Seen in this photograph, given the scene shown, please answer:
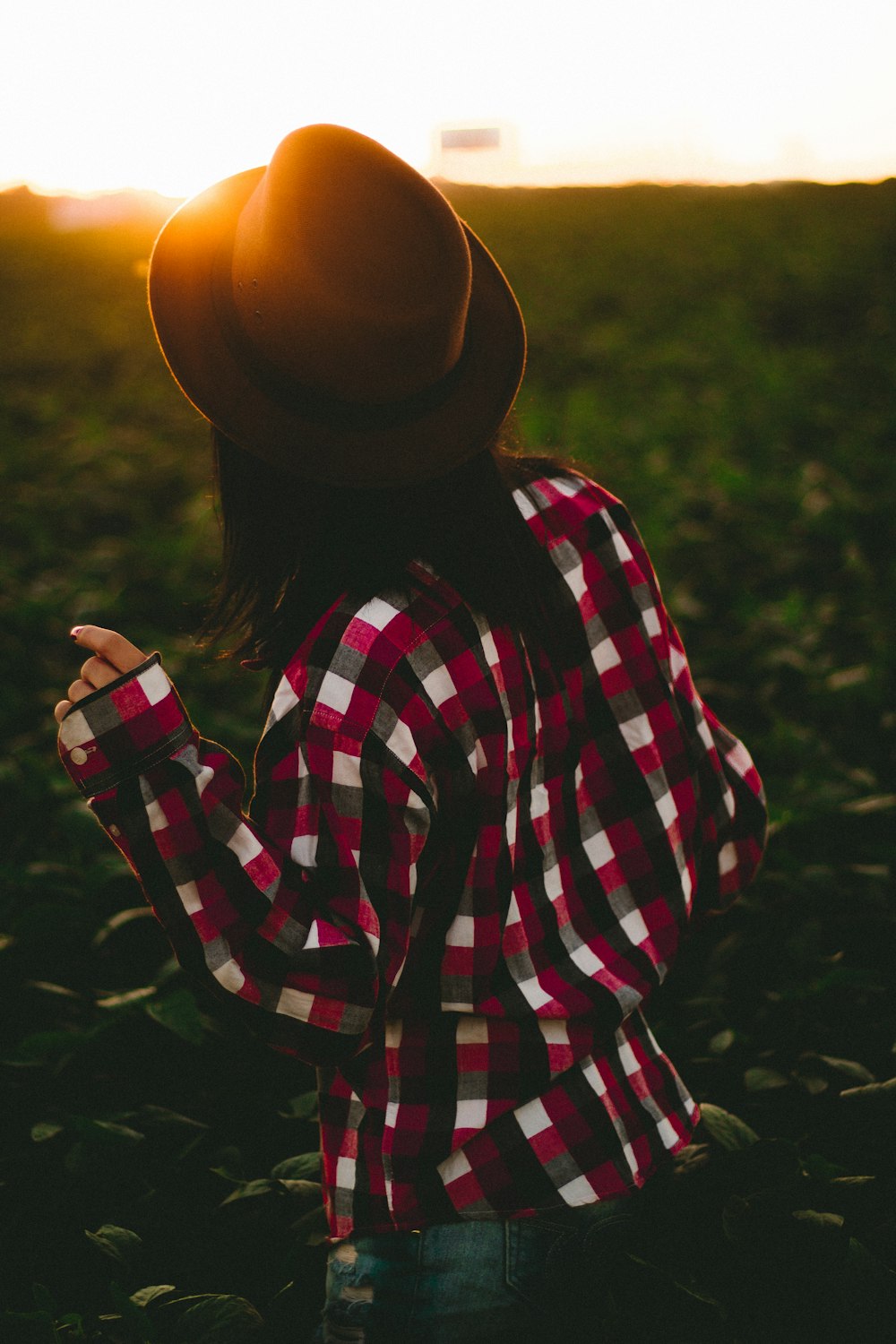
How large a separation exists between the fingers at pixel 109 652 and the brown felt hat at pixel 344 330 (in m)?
0.27

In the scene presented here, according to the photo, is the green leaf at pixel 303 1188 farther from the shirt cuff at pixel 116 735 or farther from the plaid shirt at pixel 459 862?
the shirt cuff at pixel 116 735

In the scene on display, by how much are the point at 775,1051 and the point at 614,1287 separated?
734 mm

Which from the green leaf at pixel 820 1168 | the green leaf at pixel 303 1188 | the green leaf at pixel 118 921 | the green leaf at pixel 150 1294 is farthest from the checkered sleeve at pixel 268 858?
the green leaf at pixel 118 921

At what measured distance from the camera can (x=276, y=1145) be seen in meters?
2.18

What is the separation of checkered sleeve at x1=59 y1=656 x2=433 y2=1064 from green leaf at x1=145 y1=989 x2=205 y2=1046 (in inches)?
44.0

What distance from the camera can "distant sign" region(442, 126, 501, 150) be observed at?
119ft

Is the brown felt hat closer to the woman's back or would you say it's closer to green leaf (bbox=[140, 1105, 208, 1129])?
the woman's back

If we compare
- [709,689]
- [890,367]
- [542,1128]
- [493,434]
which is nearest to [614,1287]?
[542,1128]

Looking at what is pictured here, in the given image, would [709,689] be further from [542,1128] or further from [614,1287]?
[542,1128]

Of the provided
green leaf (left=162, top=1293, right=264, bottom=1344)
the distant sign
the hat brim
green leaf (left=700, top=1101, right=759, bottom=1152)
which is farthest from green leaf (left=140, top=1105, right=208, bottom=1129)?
the distant sign

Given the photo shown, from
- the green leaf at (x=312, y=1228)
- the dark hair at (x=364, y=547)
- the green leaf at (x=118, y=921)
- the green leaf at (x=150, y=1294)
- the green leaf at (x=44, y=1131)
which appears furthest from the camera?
the green leaf at (x=118, y=921)

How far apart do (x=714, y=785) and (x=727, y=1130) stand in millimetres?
686

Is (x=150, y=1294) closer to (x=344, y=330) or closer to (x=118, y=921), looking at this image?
(x=118, y=921)

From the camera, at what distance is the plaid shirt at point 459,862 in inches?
43.5
